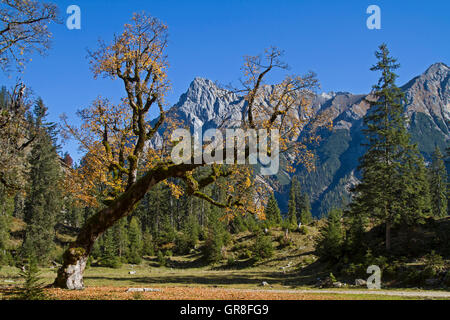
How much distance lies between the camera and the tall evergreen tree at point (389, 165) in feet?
94.0

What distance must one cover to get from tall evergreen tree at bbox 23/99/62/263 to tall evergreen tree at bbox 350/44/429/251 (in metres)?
36.9

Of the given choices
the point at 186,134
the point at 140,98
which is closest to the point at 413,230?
the point at 186,134

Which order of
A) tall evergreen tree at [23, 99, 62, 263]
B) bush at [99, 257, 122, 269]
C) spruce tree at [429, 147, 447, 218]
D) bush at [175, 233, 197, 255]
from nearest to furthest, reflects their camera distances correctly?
tall evergreen tree at [23, 99, 62, 263]
bush at [99, 257, 122, 269]
bush at [175, 233, 197, 255]
spruce tree at [429, 147, 447, 218]

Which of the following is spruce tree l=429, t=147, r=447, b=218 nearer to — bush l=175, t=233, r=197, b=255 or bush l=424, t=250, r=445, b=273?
bush l=175, t=233, r=197, b=255

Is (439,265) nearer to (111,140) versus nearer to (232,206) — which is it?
(232,206)

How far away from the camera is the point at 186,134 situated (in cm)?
1595

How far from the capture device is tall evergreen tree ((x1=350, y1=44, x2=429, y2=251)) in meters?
28.7

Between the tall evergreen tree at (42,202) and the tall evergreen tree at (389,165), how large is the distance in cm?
3694

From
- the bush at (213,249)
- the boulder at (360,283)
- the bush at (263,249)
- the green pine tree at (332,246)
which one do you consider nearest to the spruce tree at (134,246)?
the bush at (213,249)

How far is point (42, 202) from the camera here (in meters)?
45.6

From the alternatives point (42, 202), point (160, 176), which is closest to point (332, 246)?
point (160, 176)

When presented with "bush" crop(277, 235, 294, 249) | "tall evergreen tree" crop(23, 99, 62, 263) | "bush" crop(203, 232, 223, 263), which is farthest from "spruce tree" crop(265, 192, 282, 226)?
"tall evergreen tree" crop(23, 99, 62, 263)
